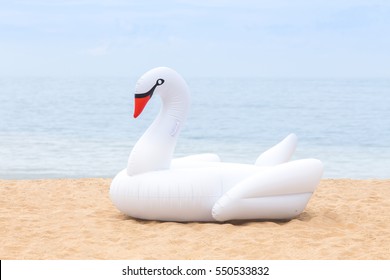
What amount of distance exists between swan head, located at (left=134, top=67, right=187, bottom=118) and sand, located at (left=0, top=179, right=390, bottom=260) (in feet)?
3.64

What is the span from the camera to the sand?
5.58 meters

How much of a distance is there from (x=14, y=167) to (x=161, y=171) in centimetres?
736

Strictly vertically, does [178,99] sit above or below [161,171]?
A: above

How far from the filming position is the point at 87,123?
23.7m

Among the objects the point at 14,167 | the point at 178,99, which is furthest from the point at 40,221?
the point at 14,167

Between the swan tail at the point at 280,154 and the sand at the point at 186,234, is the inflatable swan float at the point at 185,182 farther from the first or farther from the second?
the swan tail at the point at 280,154

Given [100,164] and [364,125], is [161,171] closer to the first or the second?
[100,164]

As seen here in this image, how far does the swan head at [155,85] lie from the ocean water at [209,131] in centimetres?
591

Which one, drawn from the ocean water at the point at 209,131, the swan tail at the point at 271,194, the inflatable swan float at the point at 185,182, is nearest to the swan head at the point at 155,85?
the inflatable swan float at the point at 185,182

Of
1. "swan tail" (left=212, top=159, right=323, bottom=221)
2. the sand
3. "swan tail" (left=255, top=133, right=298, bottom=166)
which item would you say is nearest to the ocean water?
the sand

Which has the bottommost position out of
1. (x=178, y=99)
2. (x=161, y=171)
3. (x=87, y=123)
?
(x=87, y=123)

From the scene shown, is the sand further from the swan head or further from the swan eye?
the swan eye

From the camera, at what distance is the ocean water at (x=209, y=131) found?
1397 cm

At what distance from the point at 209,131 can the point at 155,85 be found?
47.4 ft
